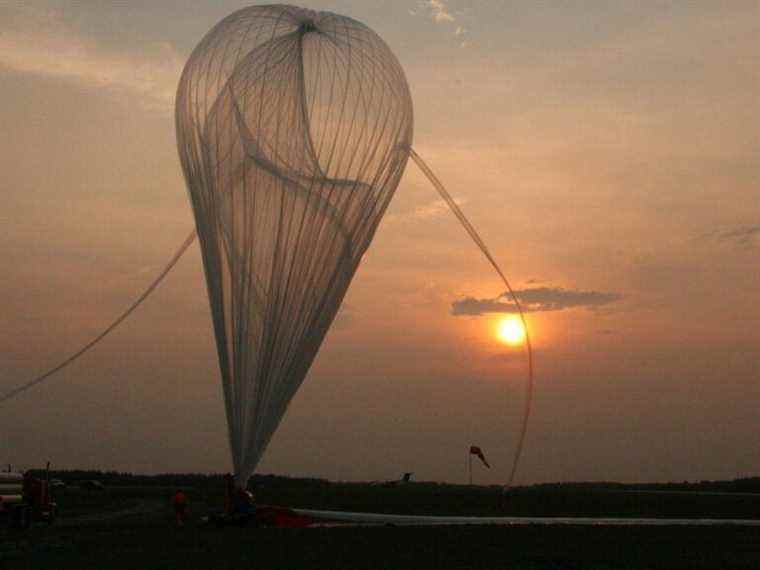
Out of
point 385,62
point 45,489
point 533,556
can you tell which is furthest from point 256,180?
point 45,489

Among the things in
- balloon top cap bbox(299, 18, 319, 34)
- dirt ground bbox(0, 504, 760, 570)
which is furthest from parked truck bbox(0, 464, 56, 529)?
balloon top cap bbox(299, 18, 319, 34)

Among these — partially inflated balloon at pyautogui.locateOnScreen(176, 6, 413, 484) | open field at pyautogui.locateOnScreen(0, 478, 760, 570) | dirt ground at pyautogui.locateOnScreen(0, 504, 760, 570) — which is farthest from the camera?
partially inflated balloon at pyautogui.locateOnScreen(176, 6, 413, 484)

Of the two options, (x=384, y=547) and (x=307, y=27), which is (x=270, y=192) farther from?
(x=384, y=547)

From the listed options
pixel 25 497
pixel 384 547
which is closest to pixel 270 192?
pixel 384 547

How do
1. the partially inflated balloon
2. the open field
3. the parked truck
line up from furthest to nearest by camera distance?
the parked truck, the partially inflated balloon, the open field

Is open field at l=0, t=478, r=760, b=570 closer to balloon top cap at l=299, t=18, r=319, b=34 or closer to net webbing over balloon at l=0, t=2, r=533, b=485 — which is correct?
net webbing over balloon at l=0, t=2, r=533, b=485

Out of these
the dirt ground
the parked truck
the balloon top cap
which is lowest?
the dirt ground

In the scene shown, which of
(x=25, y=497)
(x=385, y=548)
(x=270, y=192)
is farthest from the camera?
(x=25, y=497)

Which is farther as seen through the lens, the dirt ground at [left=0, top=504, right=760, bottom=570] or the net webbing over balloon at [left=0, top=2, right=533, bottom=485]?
the net webbing over balloon at [left=0, top=2, right=533, bottom=485]

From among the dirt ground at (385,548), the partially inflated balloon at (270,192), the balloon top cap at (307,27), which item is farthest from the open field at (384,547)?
the balloon top cap at (307,27)
